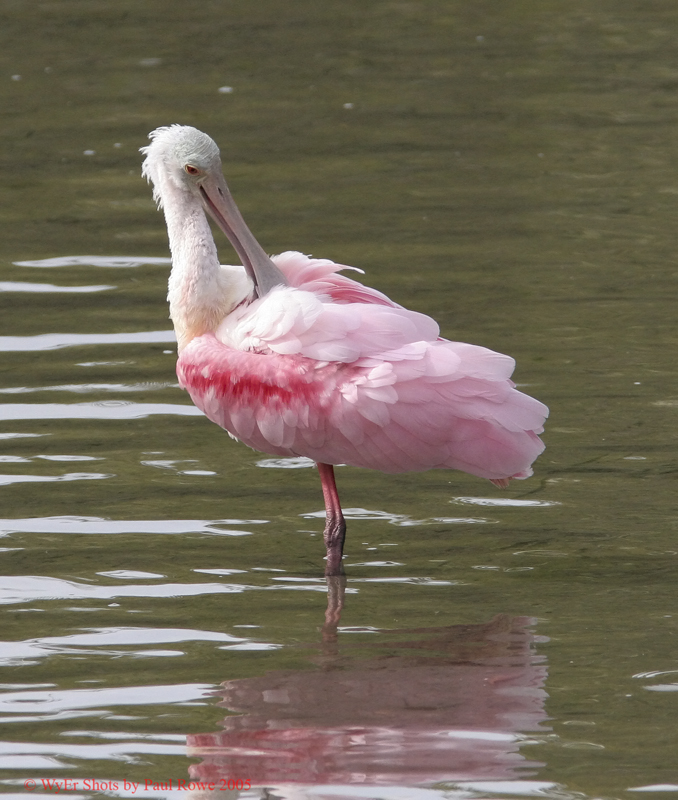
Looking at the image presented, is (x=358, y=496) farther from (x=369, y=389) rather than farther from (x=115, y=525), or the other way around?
(x=369, y=389)

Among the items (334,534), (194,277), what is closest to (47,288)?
(194,277)

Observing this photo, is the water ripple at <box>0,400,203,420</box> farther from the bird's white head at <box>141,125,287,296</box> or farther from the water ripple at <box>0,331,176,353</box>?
the bird's white head at <box>141,125,287,296</box>

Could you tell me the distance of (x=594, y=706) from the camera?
18.1 feet

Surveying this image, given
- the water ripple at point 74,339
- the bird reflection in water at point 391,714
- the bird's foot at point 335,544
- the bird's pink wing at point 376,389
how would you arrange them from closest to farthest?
the bird reflection in water at point 391,714 → the bird's pink wing at point 376,389 → the bird's foot at point 335,544 → the water ripple at point 74,339

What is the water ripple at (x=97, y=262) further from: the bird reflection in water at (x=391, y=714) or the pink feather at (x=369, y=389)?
the bird reflection in water at (x=391, y=714)

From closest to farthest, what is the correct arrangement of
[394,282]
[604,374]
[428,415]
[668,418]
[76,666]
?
[76,666], [428,415], [668,418], [604,374], [394,282]

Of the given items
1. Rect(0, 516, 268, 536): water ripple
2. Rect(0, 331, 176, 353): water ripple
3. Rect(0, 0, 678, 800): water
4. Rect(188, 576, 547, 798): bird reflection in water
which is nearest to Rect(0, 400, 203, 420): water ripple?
Rect(0, 0, 678, 800): water

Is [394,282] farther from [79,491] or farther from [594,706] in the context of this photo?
[594,706]

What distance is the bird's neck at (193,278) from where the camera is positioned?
6.85 m

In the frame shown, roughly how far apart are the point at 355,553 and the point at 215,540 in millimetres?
606

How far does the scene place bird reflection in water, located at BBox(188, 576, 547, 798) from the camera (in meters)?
5.12

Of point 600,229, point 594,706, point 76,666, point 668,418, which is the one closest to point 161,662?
point 76,666

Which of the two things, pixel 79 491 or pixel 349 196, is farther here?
pixel 349 196

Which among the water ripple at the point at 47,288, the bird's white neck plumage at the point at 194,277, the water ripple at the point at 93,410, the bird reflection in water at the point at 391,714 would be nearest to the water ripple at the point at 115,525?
the bird's white neck plumage at the point at 194,277
